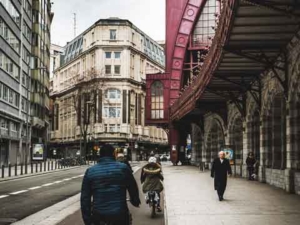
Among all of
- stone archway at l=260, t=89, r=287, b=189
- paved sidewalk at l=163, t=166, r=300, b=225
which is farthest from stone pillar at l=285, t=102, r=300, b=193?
stone archway at l=260, t=89, r=287, b=189

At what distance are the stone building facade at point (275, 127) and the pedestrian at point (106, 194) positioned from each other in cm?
1267

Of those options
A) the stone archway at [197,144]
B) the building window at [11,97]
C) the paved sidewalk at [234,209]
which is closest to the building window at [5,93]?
the building window at [11,97]

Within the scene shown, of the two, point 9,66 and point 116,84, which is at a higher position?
point 116,84

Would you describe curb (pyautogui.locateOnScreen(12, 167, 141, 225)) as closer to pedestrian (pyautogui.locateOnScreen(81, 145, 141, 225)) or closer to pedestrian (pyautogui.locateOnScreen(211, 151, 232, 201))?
pedestrian (pyautogui.locateOnScreen(211, 151, 232, 201))

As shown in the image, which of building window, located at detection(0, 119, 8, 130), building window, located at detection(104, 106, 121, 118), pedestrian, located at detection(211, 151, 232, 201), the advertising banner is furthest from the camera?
building window, located at detection(104, 106, 121, 118)

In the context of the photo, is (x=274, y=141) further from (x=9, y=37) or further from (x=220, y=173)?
(x=9, y=37)

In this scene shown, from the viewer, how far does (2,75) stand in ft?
155

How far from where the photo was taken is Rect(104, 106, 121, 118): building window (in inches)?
3632

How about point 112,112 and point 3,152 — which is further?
point 112,112

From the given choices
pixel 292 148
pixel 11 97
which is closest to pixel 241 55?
pixel 292 148

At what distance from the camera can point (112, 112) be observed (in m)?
92.4

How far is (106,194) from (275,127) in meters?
18.3

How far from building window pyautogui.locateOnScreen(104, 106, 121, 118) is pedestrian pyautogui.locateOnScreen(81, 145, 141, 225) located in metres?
86.6

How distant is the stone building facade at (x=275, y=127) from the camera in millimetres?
18500
